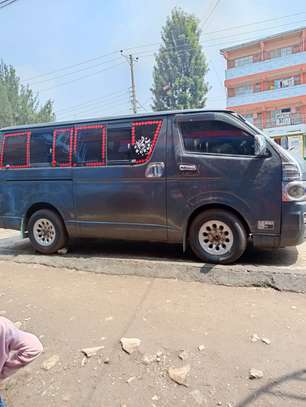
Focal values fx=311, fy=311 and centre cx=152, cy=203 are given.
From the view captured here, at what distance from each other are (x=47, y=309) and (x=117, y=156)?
2.29m

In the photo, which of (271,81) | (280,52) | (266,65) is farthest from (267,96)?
(280,52)

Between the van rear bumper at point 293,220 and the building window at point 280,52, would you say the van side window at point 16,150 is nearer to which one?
the van rear bumper at point 293,220

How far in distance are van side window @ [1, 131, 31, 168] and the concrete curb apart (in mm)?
1690

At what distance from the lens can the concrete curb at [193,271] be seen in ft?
12.0

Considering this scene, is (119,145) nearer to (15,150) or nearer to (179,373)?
(15,150)

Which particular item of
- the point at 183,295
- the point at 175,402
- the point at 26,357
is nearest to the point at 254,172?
the point at 183,295

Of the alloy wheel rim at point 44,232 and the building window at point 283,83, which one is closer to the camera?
the alloy wheel rim at point 44,232

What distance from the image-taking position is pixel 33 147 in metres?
5.21

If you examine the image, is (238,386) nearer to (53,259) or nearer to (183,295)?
(183,295)

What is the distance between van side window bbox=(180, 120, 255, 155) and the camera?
13.2ft

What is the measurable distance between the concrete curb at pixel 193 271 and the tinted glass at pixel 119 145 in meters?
1.48

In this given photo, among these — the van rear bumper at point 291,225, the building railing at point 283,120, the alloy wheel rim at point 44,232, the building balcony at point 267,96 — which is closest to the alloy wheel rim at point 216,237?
the van rear bumper at point 291,225

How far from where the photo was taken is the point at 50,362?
2.48m

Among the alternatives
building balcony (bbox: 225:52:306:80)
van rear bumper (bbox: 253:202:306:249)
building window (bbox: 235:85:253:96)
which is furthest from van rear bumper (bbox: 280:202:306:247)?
building window (bbox: 235:85:253:96)
